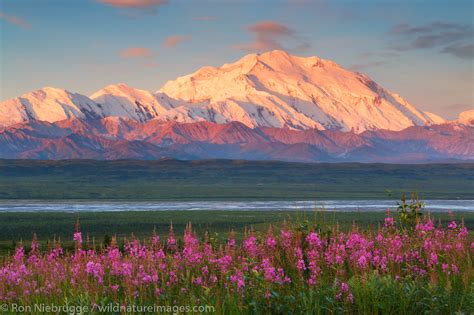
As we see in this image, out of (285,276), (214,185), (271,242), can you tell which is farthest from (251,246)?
(214,185)

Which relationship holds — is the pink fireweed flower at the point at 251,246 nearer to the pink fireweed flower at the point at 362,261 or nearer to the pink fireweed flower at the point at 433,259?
the pink fireweed flower at the point at 362,261

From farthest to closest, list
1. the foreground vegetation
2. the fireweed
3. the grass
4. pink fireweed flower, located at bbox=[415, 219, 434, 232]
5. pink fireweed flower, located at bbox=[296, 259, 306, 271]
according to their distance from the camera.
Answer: the foreground vegetation
the grass
pink fireweed flower, located at bbox=[415, 219, 434, 232]
pink fireweed flower, located at bbox=[296, 259, 306, 271]
the fireweed

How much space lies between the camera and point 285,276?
42.3 feet

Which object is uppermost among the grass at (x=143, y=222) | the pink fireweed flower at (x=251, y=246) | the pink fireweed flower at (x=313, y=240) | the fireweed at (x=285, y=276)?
the pink fireweed flower at (x=313, y=240)

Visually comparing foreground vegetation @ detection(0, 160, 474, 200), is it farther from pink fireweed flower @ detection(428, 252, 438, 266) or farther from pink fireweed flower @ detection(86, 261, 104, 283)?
pink fireweed flower @ detection(428, 252, 438, 266)

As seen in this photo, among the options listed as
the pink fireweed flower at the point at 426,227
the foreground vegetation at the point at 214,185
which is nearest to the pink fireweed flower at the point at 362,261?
the pink fireweed flower at the point at 426,227

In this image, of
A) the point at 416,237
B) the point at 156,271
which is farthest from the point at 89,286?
the point at 416,237

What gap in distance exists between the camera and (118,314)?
36.9 ft

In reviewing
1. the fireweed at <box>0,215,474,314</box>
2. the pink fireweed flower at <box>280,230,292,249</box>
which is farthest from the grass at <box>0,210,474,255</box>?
the fireweed at <box>0,215,474,314</box>

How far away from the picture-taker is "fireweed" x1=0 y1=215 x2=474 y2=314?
1115 centimetres

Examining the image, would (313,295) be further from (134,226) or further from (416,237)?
(134,226)

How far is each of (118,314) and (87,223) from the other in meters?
54.6

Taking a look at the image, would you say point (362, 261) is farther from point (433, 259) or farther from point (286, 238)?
point (286, 238)

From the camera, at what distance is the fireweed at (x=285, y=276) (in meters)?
11.1
